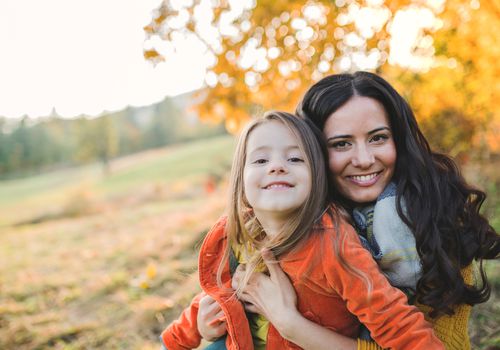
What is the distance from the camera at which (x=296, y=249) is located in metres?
1.80

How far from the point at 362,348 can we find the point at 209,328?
2.33 ft

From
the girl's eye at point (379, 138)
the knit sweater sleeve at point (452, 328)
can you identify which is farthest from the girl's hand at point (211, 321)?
the girl's eye at point (379, 138)

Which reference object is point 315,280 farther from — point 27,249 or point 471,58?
point 27,249

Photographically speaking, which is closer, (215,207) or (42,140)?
(215,207)

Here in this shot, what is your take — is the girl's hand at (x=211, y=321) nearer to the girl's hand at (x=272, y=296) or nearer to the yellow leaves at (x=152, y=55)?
the girl's hand at (x=272, y=296)

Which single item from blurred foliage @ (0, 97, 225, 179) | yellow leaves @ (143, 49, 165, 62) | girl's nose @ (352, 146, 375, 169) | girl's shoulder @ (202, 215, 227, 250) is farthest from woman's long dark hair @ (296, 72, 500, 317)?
blurred foliage @ (0, 97, 225, 179)

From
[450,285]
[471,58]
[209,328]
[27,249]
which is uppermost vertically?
[471,58]

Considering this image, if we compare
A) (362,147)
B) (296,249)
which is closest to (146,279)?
(296,249)

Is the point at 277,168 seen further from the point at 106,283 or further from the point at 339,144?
the point at 106,283

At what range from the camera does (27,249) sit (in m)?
9.24

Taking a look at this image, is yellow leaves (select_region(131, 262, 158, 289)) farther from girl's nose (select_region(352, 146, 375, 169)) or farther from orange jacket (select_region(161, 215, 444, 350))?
girl's nose (select_region(352, 146, 375, 169))

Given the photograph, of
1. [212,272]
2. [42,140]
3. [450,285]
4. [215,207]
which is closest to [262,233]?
[212,272]

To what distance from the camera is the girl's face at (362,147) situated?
1.93 m

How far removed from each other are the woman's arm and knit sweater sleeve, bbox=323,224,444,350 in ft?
0.63
